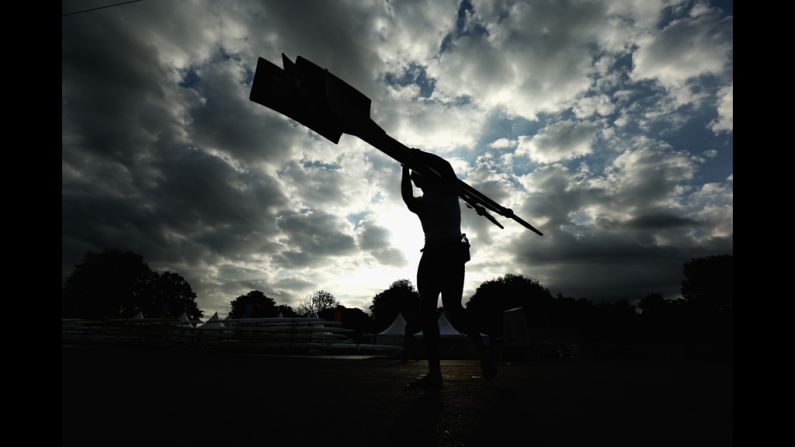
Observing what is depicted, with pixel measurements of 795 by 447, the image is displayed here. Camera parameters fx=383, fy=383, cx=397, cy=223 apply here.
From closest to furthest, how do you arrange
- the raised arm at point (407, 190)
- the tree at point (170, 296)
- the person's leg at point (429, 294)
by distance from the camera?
the person's leg at point (429, 294) < the raised arm at point (407, 190) < the tree at point (170, 296)

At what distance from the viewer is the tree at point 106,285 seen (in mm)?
59031

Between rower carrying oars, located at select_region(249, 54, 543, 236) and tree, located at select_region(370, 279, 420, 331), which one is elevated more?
rower carrying oars, located at select_region(249, 54, 543, 236)

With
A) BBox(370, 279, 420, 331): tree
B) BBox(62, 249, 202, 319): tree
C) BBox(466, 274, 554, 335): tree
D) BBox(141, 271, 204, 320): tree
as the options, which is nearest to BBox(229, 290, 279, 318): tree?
BBox(141, 271, 204, 320): tree

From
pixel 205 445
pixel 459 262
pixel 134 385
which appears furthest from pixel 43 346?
pixel 459 262

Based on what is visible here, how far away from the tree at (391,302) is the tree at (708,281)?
48.4 metres

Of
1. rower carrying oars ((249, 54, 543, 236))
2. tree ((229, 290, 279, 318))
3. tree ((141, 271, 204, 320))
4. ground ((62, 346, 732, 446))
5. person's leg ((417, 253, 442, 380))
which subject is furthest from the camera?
tree ((229, 290, 279, 318))

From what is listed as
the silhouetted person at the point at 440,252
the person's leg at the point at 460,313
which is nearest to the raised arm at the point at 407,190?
the silhouetted person at the point at 440,252

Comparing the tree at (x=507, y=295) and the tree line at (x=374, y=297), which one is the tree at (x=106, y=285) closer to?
the tree line at (x=374, y=297)

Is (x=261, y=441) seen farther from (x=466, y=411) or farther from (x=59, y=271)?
(x=466, y=411)

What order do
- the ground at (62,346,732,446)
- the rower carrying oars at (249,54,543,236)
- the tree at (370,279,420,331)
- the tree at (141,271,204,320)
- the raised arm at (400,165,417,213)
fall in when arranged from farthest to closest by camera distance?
the tree at (370,279,420,331) → the tree at (141,271,204,320) → the raised arm at (400,165,417,213) → the rower carrying oars at (249,54,543,236) → the ground at (62,346,732,446)

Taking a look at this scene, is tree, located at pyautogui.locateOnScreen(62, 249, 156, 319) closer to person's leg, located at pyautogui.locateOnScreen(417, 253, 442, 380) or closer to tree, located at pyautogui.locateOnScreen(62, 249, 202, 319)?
tree, located at pyautogui.locateOnScreen(62, 249, 202, 319)

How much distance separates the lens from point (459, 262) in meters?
3.55

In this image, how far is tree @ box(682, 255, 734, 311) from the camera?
6184 centimetres

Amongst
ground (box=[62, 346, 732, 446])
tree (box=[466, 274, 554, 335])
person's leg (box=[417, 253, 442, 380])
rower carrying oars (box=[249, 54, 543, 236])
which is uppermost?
rower carrying oars (box=[249, 54, 543, 236])
